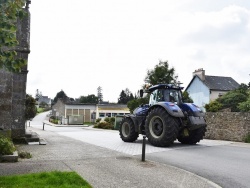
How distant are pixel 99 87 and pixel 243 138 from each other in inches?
6097

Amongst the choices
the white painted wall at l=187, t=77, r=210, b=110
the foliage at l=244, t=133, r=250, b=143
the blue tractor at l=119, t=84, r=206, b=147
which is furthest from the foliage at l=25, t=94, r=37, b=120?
the white painted wall at l=187, t=77, r=210, b=110

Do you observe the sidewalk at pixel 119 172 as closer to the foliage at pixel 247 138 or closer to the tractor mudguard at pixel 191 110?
the tractor mudguard at pixel 191 110

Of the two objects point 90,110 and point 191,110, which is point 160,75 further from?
point 90,110

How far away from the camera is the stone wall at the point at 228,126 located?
50.3 ft

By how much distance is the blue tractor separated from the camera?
37.5ft

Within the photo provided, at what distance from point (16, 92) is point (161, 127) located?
6.21 metres

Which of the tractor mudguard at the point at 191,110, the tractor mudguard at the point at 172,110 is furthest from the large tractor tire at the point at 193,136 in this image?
the tractor mudguard at the point at 172,110

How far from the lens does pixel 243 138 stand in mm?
15258

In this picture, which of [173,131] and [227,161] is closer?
[227,161]

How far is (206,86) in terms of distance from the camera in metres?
40.3

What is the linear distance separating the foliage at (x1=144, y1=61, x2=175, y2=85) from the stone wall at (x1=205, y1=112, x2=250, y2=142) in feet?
43.3

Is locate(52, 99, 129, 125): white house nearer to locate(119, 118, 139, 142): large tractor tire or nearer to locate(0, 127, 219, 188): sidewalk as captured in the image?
locate(119, 118, 139, 142): large tractor tire

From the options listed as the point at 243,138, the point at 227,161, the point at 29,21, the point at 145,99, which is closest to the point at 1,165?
the point at 227,161

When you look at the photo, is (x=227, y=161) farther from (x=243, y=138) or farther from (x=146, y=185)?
(x=243, y=138)
